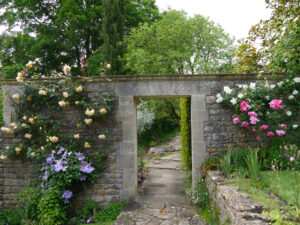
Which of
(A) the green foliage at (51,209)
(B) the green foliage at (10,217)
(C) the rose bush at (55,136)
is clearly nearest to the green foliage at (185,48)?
(C) the rose bush at (55,136)

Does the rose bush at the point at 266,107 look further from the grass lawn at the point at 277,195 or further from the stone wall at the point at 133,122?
the grass lawn at the point at 277,195

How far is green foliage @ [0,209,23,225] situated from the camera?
4.15m

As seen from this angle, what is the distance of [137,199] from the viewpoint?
4609mm

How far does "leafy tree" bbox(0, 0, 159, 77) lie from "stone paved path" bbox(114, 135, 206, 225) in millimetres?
7237

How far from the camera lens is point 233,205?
2.57 m

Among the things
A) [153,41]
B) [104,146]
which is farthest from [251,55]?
[104,146]

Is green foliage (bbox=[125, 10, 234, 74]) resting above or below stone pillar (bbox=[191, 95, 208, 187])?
Answer: above

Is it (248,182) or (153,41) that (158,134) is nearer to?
(153,41)

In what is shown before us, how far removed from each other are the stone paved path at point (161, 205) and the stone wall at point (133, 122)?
0.44 meters

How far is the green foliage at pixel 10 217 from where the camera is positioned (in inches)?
163

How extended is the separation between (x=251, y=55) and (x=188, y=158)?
359 cm

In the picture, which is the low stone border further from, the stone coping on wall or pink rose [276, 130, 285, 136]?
the stone coping on wall

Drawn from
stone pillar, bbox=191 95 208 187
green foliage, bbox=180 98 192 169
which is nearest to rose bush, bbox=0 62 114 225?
stone pillar, bbox=191 95 208 187

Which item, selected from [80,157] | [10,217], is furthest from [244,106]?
[10,217]
